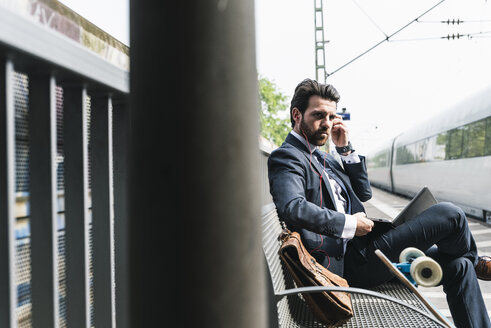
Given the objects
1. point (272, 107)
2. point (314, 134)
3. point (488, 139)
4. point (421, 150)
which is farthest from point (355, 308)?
point (272, 107)

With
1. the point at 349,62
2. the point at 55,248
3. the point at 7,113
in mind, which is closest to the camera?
the point at 7,113

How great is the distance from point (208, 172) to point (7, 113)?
0.40 m

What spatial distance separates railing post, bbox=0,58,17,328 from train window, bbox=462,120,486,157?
12.0 metres

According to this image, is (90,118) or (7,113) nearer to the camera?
(7,113)

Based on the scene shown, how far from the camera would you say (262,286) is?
779mm

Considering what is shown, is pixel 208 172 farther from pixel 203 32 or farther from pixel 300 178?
pixel 300 178

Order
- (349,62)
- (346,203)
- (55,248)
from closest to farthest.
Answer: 1. (55,248)
2. (346,203)
3. (349,62)

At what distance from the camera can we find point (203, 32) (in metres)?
0.70

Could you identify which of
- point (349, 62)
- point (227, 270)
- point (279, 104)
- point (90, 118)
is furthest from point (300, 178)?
point (279, 104)

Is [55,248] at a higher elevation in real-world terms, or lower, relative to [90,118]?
lower

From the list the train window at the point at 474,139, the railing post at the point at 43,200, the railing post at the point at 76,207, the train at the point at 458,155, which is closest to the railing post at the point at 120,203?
the railing post at the point at 76,207

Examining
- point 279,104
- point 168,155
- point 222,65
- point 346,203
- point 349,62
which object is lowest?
point 346,203

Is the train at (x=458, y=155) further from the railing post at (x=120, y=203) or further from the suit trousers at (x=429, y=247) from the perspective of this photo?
the railing post at (x=120, y=203)

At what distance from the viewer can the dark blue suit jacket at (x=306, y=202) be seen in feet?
8.59
